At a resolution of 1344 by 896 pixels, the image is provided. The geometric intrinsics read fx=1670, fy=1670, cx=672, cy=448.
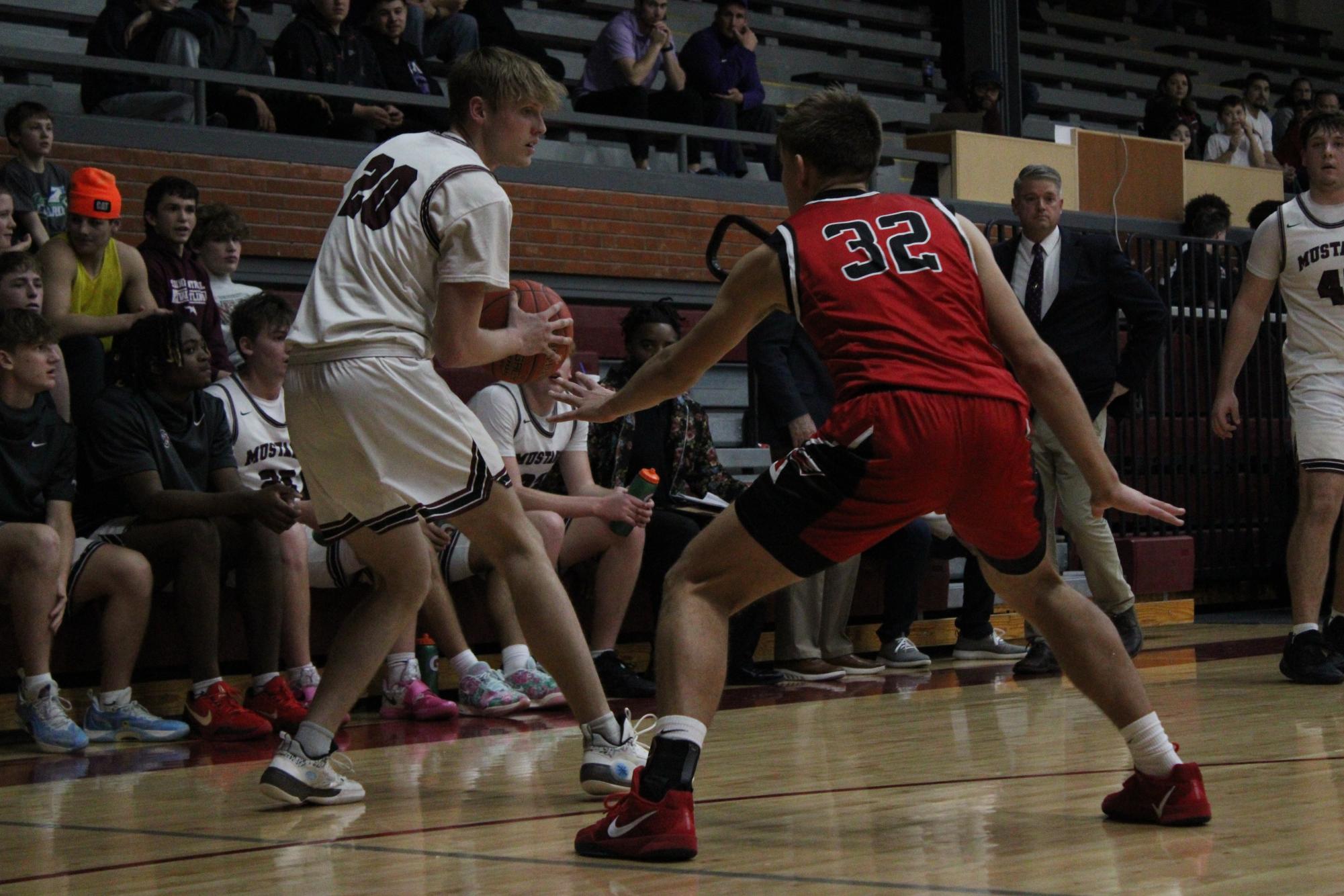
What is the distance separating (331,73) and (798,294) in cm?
638

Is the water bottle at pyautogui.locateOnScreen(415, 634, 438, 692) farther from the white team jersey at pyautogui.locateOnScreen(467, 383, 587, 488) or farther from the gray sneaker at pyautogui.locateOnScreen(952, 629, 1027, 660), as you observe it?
the gray sneaker at pyautogui.locateOnScreen(952, 629, 1027, 660)

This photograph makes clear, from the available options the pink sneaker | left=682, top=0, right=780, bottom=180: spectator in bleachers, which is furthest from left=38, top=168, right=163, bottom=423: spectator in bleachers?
left=682, top=0, right=780, bottom=180: spectator in bleachers

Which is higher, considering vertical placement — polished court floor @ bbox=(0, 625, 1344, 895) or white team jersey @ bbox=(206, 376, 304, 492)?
white team jersey @ bbox=(206, 376, 304, 492)

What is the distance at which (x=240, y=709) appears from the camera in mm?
5387

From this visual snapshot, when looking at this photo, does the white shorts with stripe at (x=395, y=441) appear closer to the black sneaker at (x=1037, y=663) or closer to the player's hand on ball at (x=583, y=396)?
the player's hand on ball at (x=583, y=396)

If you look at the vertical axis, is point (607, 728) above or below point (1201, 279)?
below

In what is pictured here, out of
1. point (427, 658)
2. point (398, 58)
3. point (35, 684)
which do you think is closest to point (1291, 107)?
point (398, 58)

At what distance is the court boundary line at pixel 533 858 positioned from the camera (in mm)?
2838

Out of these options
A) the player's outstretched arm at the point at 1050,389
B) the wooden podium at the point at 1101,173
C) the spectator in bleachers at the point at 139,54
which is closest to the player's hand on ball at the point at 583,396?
the player's outstretched arm at the point at 1050,389

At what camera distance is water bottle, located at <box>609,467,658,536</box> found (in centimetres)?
544

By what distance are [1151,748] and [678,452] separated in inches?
144

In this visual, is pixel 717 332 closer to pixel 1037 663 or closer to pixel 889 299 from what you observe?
pixel 889 299

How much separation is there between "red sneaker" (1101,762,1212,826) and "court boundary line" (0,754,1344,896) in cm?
66

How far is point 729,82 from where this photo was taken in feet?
37.8
